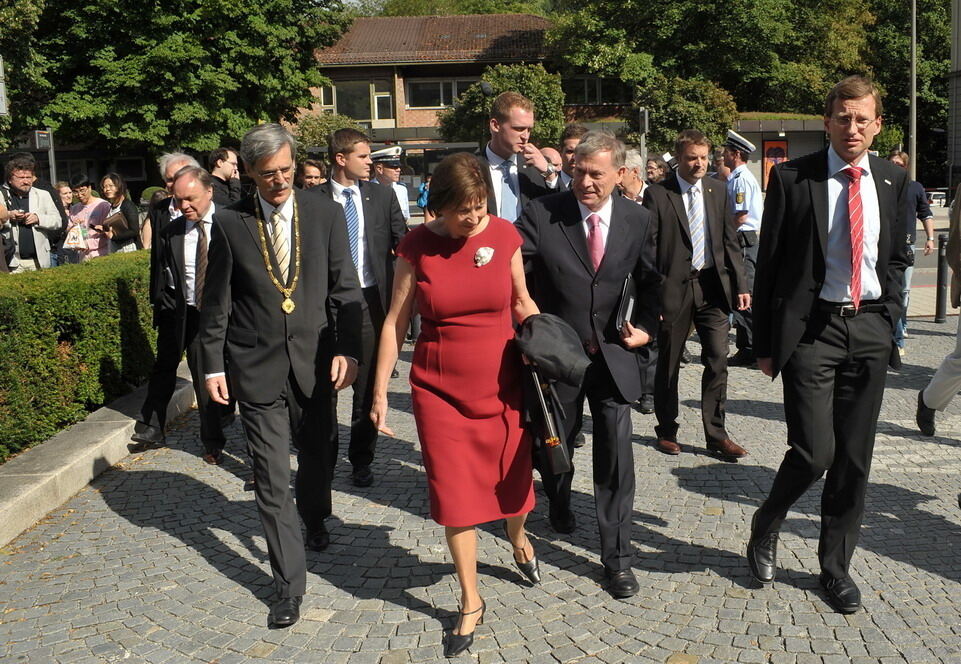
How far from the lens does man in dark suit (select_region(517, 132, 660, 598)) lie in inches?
179

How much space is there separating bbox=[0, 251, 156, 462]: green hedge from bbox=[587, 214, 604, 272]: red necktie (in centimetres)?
381

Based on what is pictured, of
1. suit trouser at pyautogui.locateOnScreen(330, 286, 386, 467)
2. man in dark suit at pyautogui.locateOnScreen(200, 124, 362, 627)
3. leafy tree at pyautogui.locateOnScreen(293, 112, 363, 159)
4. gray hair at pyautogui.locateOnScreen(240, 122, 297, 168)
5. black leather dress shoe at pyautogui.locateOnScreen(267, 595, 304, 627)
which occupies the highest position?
leafy tree at pyautogui.locateOnScreen(293, 112, 363, 159)

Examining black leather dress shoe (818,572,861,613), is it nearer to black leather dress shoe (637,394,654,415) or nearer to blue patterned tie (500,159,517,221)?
blue patterned tie (500,159,517,221)

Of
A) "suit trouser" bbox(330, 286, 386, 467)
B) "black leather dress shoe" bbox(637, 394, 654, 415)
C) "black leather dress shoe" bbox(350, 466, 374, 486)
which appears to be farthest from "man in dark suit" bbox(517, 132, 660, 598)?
"black leather dress shoe" bbox(637, 394, 654, 415)

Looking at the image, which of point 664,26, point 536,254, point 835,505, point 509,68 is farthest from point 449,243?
point 664,26

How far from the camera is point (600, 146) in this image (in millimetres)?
4562

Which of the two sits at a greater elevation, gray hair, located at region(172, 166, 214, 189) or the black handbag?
gray hair, located at region(172, 166, 214, 189)

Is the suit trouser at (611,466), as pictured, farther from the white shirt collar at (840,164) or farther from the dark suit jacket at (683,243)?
the dark suit jacket at (683,243)

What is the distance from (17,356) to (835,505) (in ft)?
16.4

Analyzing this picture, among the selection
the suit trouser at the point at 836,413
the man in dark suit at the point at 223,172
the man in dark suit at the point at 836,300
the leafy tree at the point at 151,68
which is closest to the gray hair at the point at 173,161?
the man in dark suit at the point at 223,172

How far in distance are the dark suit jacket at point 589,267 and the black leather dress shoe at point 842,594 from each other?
117 centimetres

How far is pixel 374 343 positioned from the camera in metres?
6.22

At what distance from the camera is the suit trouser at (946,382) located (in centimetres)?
629

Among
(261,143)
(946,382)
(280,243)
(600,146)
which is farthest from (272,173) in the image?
(946,382)
